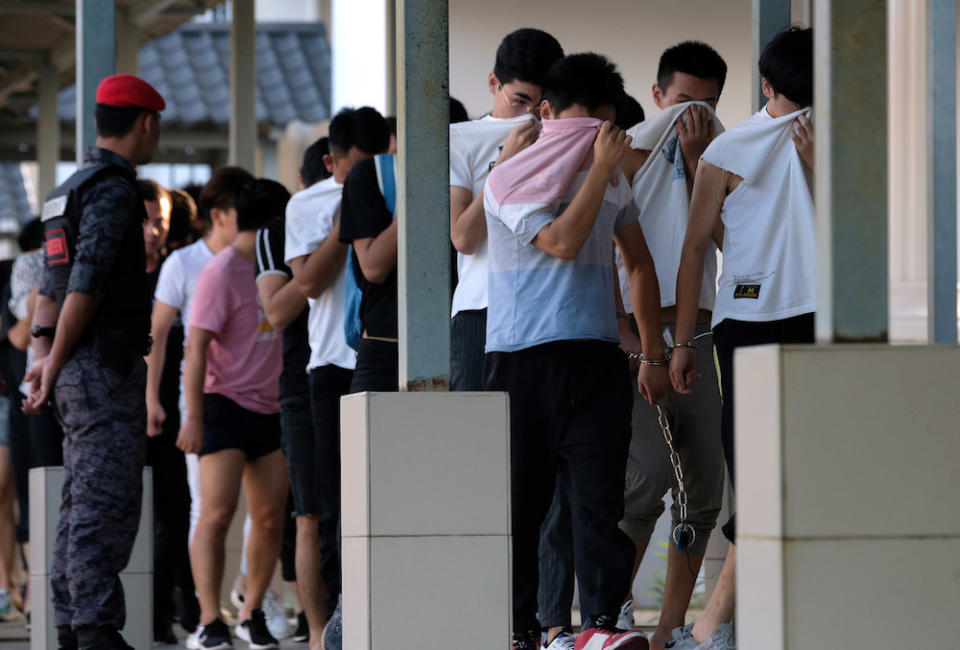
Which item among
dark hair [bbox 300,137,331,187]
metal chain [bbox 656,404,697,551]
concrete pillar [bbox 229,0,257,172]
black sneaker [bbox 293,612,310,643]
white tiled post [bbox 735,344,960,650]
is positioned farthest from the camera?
concrete pillar [bbox 229,0,257,172]

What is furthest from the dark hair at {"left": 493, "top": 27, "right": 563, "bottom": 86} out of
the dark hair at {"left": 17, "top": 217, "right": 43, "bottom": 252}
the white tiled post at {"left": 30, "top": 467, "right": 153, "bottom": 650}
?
the dark hair at {"left": 17, "top": 217, "right": 43, "bottom": 252}

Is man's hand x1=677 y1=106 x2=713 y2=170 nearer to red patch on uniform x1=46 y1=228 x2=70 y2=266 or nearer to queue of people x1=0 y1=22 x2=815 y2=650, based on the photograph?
queue of people x1=0 y1=22 x2=815 y2=650

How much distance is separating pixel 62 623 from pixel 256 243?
1.83 metres

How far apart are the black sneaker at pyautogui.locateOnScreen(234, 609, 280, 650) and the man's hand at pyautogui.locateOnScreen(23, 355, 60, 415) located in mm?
1978

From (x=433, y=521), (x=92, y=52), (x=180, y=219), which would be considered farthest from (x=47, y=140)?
(x=433, y=521)

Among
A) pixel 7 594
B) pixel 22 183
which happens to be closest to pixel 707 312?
pixel 7 594

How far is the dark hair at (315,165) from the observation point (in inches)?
271

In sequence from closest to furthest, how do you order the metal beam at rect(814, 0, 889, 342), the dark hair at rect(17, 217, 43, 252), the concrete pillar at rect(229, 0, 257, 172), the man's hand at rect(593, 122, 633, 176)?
the metal beam at rect(814, 0, 889, 342), the man's hand at rect(593, 122, 633, 176), the dark hair at rect(17, 217, 43, 252), the concrete pillar at rect(229, 0, 257, 172)

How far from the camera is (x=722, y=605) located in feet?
16.8

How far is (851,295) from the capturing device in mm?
3623

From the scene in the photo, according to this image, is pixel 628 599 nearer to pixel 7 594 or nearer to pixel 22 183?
pixel 7 594

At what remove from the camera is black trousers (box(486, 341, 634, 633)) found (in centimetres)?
471

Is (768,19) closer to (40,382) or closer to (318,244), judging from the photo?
(318,244)

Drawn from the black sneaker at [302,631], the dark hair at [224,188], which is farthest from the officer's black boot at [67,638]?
the dark hair at [224,188]
